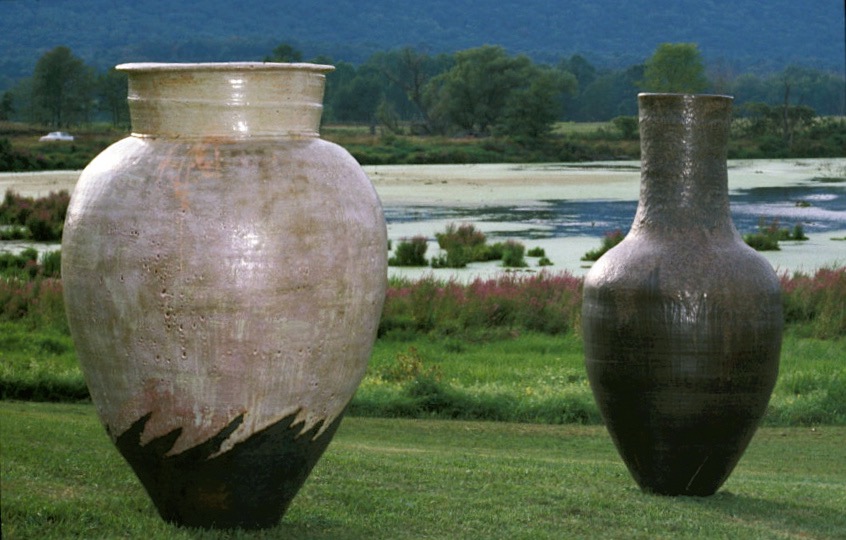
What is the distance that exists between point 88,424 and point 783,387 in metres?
6.47

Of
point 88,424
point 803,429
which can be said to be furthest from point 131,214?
point 803,429

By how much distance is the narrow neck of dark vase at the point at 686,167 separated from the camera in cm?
720

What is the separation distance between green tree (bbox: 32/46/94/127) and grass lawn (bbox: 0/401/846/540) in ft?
231

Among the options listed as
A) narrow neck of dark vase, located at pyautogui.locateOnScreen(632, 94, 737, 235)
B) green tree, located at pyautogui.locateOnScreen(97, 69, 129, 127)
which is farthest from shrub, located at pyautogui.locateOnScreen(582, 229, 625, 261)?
green tree, located at pyautogui.locateOnScreen(97, 69, 129, 127)

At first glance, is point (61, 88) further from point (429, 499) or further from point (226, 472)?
point (226, 472)

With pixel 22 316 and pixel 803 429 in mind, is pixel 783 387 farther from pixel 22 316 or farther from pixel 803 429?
pixel 22 316

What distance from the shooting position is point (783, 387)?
40.1ft

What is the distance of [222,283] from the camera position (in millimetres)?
5223

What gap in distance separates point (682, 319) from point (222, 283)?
8.92ft

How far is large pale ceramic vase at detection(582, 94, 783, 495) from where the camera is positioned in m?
6.93

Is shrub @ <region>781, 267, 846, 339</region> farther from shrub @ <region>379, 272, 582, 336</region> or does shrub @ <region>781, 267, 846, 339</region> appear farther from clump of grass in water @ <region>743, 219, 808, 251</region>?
clump of grass in water @ <region>743, 219, 808, 251</region>

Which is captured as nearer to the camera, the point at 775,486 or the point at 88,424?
the point at 775,486

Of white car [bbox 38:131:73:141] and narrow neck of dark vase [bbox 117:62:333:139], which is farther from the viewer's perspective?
white car [bbox 38:131:73:141]

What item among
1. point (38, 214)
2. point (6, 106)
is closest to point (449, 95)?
point (6, 106)
